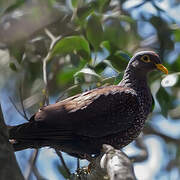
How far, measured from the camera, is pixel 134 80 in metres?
5.00

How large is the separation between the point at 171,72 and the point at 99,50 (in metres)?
0.80

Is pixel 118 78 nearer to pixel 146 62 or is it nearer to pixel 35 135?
pixel 146 62

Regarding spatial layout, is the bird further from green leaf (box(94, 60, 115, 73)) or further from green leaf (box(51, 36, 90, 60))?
green leaf (box(51, 36, 90, 60))

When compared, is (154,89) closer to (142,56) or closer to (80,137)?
(142,56)

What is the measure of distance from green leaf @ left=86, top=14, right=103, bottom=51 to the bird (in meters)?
0.76

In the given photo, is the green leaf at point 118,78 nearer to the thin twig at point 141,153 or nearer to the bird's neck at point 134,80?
the bird's neck at point 134,80

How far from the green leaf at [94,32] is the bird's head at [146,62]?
42 centimetres

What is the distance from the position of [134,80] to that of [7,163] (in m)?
2.24

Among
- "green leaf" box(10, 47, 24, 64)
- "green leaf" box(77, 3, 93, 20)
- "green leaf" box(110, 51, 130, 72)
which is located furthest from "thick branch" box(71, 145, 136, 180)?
"green leaf" box(77, 3, 93, 20)

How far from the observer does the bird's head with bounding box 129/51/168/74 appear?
516 centimetres

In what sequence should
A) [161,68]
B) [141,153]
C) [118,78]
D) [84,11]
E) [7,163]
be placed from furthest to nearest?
1. [141,153]
2. [84,11]
3. [161,68]
4. [118,78]
5. [7,163]

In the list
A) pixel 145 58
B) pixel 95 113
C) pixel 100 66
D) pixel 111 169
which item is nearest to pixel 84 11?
pixel 100 66

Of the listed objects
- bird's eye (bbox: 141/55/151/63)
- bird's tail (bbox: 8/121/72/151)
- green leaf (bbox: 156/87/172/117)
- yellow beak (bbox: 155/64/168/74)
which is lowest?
green leaf (bbox: 156/87/172/117)

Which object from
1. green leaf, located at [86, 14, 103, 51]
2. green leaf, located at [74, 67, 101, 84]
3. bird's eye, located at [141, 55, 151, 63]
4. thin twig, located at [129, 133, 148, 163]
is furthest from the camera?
thin twig, located at [129, 133, 148, 163]
